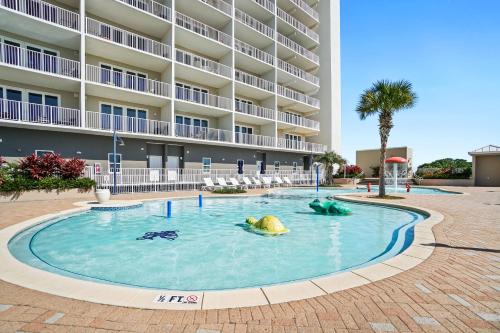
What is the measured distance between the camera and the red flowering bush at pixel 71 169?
14.7 metres

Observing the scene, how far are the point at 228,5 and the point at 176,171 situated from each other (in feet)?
52.4

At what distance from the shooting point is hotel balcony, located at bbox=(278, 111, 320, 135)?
2884cm

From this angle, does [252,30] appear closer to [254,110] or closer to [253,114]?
[254,110]

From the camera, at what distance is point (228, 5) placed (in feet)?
77.5

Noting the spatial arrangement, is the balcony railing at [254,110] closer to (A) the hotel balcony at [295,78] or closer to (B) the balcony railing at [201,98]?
(B) the balcony railing at [201,98]

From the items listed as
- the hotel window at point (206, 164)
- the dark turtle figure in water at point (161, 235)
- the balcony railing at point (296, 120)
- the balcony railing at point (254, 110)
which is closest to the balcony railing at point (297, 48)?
the balcony railing at point (296, 120)

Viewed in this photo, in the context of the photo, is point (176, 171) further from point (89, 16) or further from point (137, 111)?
point (89, 16)

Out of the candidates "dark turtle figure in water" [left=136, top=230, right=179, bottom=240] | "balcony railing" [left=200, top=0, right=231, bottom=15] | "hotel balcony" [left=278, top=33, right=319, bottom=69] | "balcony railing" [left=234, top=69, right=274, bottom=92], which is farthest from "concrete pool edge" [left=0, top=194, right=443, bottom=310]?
"hotel balcony" [left=278, top=33, right=319, bottom=69]

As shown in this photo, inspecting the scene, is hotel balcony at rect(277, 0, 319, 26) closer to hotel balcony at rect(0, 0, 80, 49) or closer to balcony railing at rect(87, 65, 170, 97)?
balcony railing at rect(87, 65, 170, 97)

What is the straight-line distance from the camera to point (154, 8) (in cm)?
1986

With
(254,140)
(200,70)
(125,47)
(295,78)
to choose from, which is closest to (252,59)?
(200,70)

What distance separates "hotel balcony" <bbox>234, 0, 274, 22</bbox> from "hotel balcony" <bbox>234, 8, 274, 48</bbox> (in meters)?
0.69

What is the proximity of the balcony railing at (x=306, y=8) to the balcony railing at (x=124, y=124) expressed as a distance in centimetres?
2387

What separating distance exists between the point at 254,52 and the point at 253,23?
316 centimetres
